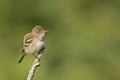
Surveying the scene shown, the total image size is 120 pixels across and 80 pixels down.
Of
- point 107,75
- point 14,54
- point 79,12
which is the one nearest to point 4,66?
point 14,54

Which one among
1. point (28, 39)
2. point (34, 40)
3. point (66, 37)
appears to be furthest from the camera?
point (66, 37)

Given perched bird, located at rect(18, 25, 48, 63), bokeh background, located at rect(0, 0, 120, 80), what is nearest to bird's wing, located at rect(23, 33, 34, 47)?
perched bird, located at rect(18, 25, 48, 63)

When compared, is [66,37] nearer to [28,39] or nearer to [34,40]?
[34,40]

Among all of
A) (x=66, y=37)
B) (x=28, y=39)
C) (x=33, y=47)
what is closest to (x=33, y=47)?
(x=33, y=47)

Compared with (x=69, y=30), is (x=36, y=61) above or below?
above

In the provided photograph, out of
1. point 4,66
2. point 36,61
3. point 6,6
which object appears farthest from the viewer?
point 6,6

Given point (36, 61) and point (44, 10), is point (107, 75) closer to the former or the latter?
point (44, 10)
